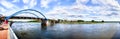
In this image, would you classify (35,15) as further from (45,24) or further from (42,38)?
(42,38)

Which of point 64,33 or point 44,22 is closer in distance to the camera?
point 64,33

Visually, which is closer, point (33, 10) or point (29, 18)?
point (29, 18)

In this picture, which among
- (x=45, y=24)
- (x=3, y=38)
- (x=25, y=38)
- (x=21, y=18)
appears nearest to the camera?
(x=3, y=38)

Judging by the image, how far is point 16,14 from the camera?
130 feet

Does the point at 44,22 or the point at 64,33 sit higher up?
the point at 44,22

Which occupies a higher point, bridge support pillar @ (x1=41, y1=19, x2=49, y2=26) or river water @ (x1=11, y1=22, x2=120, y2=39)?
bridge support pillar @ (x1=41, y1=19, x2=49, y2=26)

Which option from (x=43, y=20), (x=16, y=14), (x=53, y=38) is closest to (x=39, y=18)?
(x=43, y=20)

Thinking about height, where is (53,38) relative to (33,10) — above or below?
below

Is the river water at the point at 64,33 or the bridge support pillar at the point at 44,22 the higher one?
the bridge support pillar at the point at 44,22

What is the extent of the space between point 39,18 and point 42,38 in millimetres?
20630

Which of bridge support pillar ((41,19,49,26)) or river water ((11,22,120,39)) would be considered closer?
river water ((11,22,120,39))

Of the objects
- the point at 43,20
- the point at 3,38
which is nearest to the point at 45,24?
the point at 43,20

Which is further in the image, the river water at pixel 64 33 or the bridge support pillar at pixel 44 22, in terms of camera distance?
the bridge support pillar at pixel 44 22

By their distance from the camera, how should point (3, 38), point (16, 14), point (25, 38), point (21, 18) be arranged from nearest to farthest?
point (3, 38)
point (25, 38)
point (21, 18)
point (16, 14)
